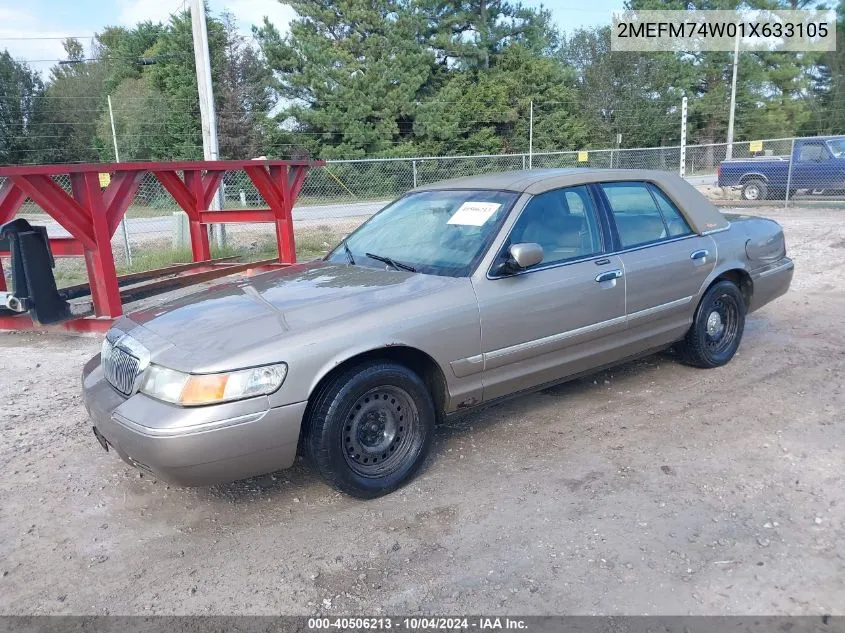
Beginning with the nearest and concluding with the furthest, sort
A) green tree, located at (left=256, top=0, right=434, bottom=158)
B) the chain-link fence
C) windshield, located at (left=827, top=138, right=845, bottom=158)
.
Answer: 1. the chain-link fence
2. windshield, located at (left=827, top=138, right=845, bottom=158)
3. green tree, located at (left=256, top=0, right=434, bottom=158)

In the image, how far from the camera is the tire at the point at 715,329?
493 centimetres

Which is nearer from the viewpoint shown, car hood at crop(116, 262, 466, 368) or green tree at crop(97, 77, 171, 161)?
car hood at crop(116, 262, 466, 368)

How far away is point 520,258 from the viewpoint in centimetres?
363

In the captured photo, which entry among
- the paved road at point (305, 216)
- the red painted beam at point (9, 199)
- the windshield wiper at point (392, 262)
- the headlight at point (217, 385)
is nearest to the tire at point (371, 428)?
the headlight at point (217, 385)

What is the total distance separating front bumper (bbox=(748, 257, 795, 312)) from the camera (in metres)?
5.28

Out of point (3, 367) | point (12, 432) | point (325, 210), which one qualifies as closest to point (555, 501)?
point (12, 432)

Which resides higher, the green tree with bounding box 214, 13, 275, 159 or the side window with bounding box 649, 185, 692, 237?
the green tree with bounding box 214, 13, 275, 159

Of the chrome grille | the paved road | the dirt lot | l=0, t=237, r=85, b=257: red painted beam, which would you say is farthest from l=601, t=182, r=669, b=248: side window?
the paved road

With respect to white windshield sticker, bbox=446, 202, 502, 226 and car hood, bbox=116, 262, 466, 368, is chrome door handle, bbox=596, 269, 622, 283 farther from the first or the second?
car hood, bbox=116, 262, 466, 368

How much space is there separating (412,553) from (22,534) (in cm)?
190

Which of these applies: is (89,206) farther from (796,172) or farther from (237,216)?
(796,172)

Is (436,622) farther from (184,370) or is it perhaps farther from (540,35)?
(540,35)

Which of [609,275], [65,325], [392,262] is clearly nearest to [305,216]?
[65,325]

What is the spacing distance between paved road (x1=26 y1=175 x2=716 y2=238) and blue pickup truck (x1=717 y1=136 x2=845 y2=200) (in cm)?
1053
